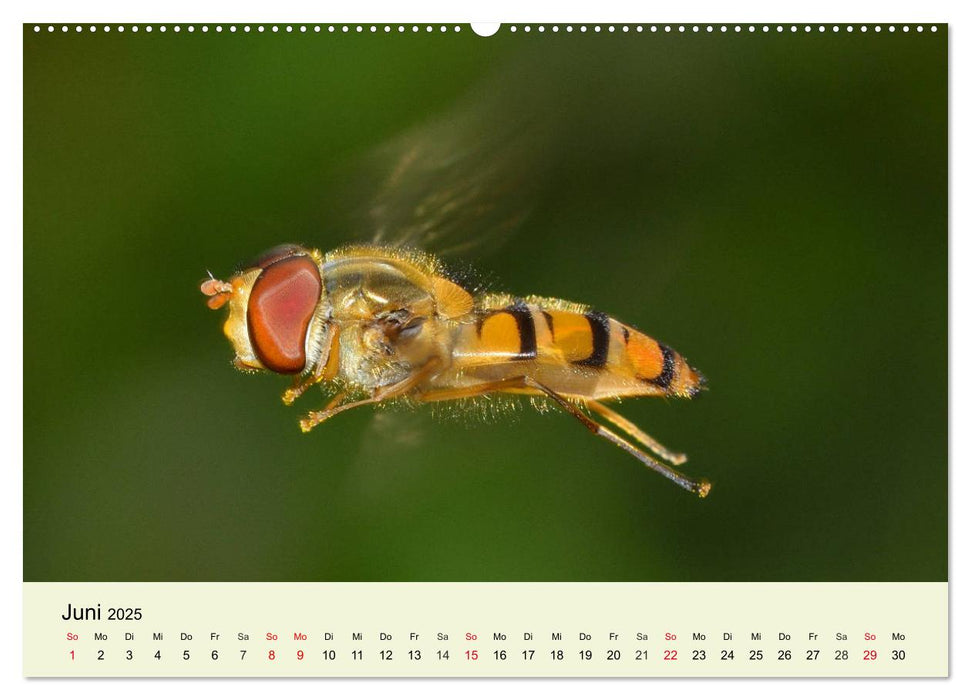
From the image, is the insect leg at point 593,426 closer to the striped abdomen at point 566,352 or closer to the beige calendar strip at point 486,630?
the striped abdomen at point 566,352

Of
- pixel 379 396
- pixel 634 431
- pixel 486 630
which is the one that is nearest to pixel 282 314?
pixel 379 396

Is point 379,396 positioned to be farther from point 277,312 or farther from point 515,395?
point 515,395

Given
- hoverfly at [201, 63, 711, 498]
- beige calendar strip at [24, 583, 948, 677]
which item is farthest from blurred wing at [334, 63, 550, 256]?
beige calendar strip at [24, 583, 948, 677]

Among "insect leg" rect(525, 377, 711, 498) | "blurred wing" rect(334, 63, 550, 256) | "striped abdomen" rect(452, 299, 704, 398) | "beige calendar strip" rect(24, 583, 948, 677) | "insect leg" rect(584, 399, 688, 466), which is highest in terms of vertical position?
"blurred wing" rect(334, 63, 550, 256)

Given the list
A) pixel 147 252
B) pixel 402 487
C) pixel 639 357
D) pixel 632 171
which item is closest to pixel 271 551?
pixel 402 487

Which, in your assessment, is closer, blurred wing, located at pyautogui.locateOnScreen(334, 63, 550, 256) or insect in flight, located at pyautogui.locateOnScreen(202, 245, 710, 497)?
insect in flight, located at pyautogui.locateOnScreen(202, 245, 710, 497)

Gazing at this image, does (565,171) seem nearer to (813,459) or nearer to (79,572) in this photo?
(813,459)

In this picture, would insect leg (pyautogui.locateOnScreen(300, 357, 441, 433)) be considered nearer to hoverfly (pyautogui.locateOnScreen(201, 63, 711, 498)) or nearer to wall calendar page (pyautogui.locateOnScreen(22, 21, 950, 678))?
hoverfly (pyautogui.locateOnScreen(201, 63, 711, 498))
